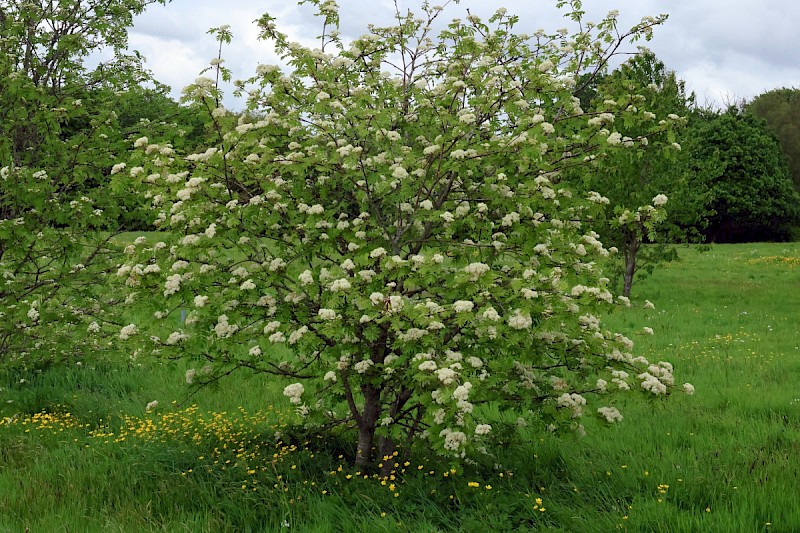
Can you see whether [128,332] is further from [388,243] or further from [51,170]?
[51,170]

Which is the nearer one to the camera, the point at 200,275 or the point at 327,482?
the point at 200,275

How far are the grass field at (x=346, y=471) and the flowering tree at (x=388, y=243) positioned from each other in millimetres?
643

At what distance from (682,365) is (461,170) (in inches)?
291

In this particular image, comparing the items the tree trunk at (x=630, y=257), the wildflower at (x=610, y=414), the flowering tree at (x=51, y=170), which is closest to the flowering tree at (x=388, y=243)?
the wildflower at (x=610, y=414)

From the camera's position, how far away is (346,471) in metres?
6.61

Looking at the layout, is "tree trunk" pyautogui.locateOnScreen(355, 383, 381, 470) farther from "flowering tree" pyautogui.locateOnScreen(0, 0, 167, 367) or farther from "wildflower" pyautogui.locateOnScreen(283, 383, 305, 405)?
"flowering tree" pyautogui.locateOnScreen(0, 0, 167, 367)

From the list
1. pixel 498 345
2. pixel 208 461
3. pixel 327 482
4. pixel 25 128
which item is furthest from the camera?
pixel 25 128

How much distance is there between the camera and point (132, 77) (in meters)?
9.50

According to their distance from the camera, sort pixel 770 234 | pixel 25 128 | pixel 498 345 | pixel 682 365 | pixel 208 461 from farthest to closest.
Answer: pixel 770 234 → pixel 682 365 → pixel 25 128 → pixel 208 461 → pixel 498 345

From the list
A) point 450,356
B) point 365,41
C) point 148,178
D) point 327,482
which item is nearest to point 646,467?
point 450,356

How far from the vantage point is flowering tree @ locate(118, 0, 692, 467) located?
5.47 metres

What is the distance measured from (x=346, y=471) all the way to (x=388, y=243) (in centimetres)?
235

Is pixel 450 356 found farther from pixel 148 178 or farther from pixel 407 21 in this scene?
pixel 407 21

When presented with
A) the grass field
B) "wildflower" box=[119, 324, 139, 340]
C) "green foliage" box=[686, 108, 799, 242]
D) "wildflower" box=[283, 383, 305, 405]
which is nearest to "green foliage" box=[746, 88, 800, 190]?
"green foliage" box=[686, 108, 799, 242]
